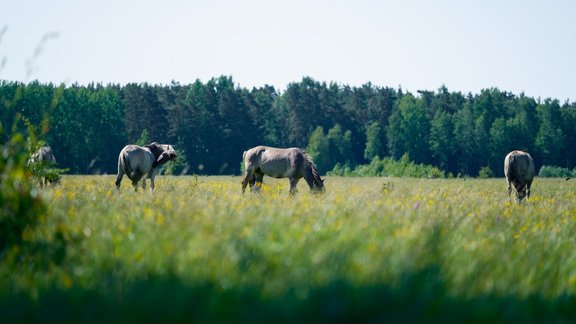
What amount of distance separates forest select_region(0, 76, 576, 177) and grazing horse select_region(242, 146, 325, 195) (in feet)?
194

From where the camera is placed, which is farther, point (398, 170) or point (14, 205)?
point (398, 170)

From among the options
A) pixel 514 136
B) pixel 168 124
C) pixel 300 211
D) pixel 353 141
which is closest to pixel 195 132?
pixel 168 124

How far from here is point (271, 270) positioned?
4434 millimetres

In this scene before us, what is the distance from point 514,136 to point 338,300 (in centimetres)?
10800

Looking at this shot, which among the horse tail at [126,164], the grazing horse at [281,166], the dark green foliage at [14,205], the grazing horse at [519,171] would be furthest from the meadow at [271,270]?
the grazing horse at [519,171]

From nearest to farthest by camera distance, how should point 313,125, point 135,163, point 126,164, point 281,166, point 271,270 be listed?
point 271,270 < point 126,164 < point 135,163 < point 281,166 < point 313,125

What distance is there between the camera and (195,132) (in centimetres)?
9231

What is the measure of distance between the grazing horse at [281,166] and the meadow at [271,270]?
10.8 meters

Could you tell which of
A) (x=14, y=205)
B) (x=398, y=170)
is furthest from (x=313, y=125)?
(x=14, y=205)

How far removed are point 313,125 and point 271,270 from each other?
110 m

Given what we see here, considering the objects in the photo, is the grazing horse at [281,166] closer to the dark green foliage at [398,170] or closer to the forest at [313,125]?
the dark green foliage at [398,170]

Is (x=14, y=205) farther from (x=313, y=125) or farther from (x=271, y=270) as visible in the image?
(x=313, y=125)

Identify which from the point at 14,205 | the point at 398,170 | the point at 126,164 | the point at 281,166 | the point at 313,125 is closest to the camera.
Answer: the point at 14,205

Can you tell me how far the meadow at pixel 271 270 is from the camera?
354cm
